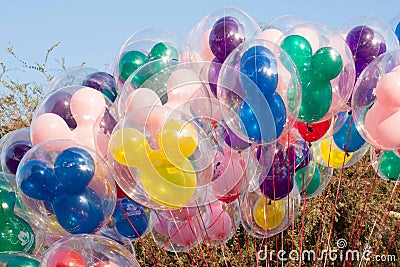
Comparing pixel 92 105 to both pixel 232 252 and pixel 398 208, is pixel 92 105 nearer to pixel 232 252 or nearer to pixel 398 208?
pixel 232 252

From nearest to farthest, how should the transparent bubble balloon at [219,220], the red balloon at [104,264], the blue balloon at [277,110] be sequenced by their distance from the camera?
1. the red balloon at [104,264]
2. the blue balloon at [277,110]
3. the transparent bubble balloon at [219,220]

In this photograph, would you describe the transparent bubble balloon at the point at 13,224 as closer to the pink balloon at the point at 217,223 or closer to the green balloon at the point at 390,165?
the pink balloon at the point at 217,223

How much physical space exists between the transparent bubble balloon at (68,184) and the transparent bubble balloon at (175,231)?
63 cm

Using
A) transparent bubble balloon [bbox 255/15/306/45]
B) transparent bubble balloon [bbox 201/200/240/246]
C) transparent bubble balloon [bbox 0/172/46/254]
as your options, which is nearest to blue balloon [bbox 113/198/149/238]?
transparent bubble balloon [bbox 201/200/240/246]

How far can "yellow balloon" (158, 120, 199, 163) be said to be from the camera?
2.20 meters

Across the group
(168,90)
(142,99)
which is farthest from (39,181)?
(168,90)

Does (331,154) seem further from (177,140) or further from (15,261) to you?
(15,261)

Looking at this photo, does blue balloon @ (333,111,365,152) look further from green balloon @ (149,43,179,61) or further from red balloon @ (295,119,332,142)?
green balloon @ (149,43,179,61)

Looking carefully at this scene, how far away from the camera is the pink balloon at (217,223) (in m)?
3.13

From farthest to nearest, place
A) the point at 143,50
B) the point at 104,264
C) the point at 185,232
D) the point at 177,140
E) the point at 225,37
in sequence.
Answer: the point at 185,232 → the point at 143,50 → the point at 225,37 → the point at 104,264 → the point at 177,140

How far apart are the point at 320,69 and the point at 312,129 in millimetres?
387

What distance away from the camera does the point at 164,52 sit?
2.73 metres

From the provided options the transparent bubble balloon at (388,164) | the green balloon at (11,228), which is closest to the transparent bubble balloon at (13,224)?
the green balloon at (11,228)

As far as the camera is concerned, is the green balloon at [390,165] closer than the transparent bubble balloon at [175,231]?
No
